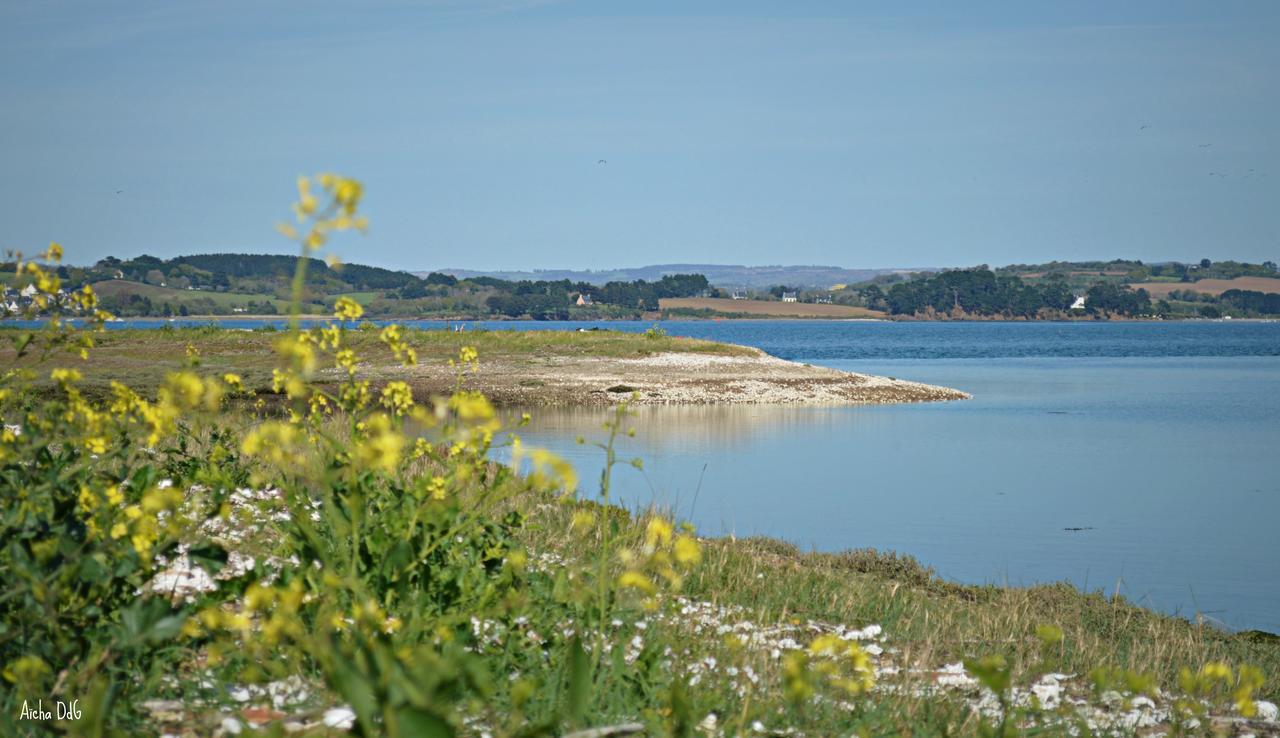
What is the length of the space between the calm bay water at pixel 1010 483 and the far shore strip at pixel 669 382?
67.7 inches

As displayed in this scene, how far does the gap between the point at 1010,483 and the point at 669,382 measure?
17.1 meters

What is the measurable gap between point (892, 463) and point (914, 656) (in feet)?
56.8

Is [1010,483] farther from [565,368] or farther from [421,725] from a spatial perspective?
[421,725]

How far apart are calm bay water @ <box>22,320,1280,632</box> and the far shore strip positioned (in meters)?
1.72

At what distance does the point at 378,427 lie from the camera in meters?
3.87

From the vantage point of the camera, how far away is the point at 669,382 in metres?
37.7

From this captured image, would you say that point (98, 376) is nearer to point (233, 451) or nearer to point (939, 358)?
point (233, 451)

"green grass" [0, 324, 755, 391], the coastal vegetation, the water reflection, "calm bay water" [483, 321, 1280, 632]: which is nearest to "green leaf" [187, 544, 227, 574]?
the coastal vegetation

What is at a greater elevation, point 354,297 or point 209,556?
point 354,297

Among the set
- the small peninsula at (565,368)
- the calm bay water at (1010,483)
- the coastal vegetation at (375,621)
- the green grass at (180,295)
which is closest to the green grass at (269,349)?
the small peninsula at (565,368)

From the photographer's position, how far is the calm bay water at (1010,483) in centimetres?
1451

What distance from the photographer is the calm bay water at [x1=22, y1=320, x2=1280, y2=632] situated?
1451 centimetres

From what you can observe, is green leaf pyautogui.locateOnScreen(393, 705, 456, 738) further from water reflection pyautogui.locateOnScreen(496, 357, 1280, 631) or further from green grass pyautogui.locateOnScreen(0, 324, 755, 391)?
green grass pyautogui.locateOnScreen(0, 324, 755, 391)

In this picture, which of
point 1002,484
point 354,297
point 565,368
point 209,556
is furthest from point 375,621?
point 565,368
